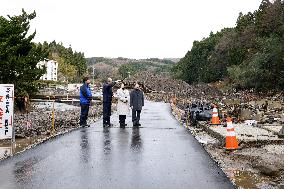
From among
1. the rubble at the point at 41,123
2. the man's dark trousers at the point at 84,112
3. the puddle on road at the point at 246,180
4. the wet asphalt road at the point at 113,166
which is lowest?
the rubble at the point at 41,123

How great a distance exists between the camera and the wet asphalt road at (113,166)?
23.5 ft

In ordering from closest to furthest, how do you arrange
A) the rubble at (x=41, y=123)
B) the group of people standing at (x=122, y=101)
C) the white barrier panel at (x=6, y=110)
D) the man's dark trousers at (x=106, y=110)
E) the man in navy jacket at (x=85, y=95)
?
the white barrier panel at (x=6, y=110) → the man in navy jacket at (x=85, y=95) → the group of people standing at (x=122, y=101) → the man's dark trousers at (x=106, y=110) → the rubble at (x=41, y=123)

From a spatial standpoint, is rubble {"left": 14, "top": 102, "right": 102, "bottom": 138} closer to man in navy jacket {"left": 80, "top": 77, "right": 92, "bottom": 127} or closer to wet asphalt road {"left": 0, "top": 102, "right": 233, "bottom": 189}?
man in navy jacket {"left": 80, "top": 77, "right": 92, "bottom": 127}

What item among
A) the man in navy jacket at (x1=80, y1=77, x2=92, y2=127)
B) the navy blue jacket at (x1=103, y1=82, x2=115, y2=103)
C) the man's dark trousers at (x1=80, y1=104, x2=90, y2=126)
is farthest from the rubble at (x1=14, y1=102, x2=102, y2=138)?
the navy blue jacket at (x1=103, y1=82, x2=115, y2=103)

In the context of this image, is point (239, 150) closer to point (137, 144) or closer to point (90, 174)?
point (137, 144)

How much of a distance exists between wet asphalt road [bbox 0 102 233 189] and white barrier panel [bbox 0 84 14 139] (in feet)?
4.60

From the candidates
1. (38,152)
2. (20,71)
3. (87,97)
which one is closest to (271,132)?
(87,97)

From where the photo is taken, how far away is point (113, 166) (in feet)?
28.3

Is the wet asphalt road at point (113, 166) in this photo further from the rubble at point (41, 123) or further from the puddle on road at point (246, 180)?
the rubble at point (41, 123)

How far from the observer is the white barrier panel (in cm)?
1259

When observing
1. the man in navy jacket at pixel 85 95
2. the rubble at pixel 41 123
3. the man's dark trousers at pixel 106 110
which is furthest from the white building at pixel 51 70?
the man in navy jacket at pixel 85 95

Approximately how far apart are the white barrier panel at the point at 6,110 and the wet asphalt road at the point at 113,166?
1.40 metres

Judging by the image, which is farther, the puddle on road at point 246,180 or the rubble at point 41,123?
the rubble at point 41,123

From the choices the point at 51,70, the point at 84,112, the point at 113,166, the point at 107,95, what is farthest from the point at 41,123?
the point at 51,70
